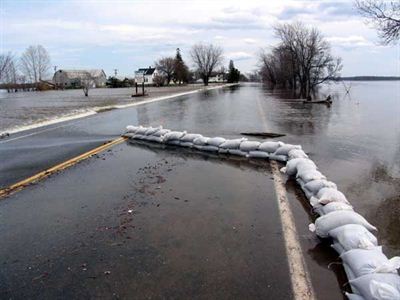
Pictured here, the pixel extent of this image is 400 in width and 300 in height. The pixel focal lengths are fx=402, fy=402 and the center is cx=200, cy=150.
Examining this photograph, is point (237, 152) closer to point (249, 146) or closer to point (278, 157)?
point (249, 146)

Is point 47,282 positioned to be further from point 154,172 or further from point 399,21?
point 399,21

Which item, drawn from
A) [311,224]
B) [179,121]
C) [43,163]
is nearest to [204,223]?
[311,224]

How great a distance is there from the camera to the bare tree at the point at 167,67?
119m

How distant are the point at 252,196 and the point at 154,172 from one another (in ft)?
8.10

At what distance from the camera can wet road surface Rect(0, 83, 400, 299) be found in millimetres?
3717

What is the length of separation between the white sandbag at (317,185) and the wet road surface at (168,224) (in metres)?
0.23

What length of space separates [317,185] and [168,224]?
7.64ft

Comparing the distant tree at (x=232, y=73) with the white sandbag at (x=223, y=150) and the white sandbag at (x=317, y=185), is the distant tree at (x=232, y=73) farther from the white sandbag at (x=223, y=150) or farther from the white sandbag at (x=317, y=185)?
the white sandbag at (x=317, y=185)

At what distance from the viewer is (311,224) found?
16.2ft

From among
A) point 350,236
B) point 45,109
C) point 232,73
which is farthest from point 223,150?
point 232,73

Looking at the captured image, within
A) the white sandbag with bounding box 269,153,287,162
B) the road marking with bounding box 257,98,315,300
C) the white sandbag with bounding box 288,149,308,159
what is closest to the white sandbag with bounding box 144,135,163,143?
the white sandbag with bounding box 269,153,287,162

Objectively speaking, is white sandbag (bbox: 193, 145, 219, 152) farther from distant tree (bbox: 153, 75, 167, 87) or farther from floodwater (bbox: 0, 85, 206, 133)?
distant tree (bbox: 153, 75, 167, 87)

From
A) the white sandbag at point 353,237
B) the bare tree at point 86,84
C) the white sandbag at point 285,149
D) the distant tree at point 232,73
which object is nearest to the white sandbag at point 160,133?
the white sandbag at point 285,149

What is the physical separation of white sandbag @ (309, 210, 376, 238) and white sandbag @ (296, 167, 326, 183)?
5.50ft
